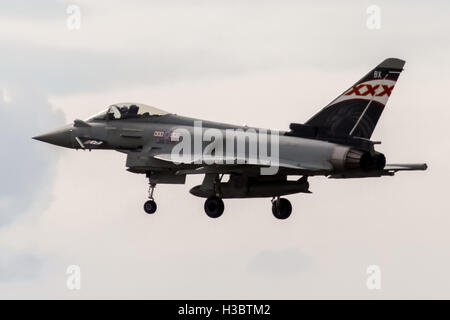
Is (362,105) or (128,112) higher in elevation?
(128,112)

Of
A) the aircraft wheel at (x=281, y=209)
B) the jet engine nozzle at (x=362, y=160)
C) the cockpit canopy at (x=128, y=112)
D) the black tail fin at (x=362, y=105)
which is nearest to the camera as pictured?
the jet engine nozzle at (x=362, y=160)

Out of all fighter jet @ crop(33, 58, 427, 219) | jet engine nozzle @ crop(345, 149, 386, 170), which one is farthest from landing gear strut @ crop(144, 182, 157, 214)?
jet engine nozzle @ crop(345, 149, 386, 170)

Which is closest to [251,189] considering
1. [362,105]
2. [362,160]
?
[362,160]

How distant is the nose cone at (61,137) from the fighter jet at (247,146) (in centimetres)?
4

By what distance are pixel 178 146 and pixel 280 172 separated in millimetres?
4357

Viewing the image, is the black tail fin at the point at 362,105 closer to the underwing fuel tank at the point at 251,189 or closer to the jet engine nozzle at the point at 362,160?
the jet engine nozzle at the point at 362,160

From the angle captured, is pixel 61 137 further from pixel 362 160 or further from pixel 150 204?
pixel 362 160

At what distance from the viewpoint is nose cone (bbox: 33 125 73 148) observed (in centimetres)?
7219

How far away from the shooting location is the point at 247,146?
6794 centimetres

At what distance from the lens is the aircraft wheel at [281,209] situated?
69500mm

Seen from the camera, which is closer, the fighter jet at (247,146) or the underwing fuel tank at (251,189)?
the fighter jet at (247,146)

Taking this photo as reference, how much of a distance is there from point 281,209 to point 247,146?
9.87ft

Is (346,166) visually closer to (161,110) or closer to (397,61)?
(397,61)

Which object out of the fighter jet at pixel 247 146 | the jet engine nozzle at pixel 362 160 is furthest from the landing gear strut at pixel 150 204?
the jet engine nozzle at pixel 362 160
